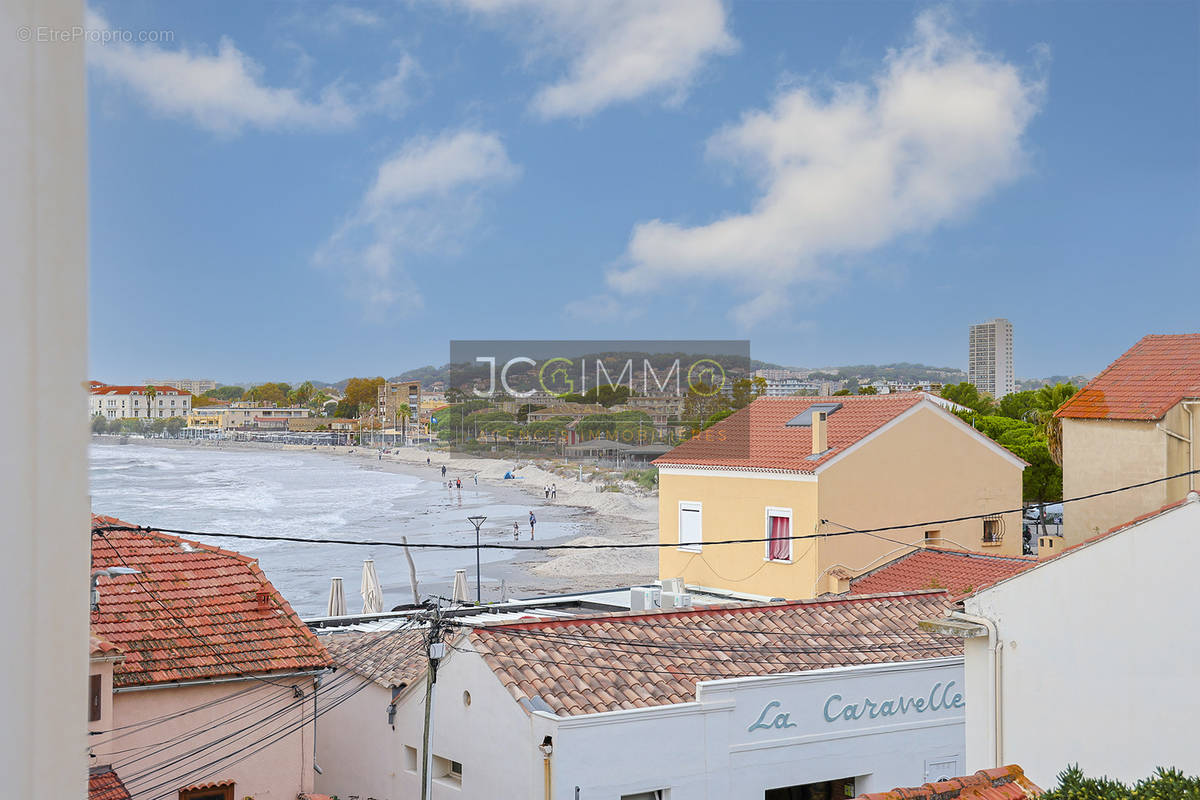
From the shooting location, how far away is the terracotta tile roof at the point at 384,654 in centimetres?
580

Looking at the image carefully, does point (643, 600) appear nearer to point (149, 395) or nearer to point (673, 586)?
point (673, 586)

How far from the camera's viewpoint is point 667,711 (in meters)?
4.70

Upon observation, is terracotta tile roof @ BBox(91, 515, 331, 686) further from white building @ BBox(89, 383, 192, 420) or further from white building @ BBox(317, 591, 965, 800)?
white building @ BBox(89, 383, 192, 420)

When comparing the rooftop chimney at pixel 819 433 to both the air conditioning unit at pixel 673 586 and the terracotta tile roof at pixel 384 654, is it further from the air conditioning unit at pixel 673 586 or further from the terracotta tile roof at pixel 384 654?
the terracotta tile roof at pixel 384 654

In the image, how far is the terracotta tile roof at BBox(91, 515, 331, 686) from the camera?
4.47 m

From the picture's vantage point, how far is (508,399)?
25406mm

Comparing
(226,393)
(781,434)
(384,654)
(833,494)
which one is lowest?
(384,654)

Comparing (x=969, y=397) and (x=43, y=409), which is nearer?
(x=43, y=409)

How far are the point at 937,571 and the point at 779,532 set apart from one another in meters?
1.52

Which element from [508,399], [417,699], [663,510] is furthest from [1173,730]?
[508,399]

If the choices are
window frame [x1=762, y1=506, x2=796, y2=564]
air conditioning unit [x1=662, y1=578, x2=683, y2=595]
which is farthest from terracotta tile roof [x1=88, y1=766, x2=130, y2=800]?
window frame [x1=762, y1=506, x2=796, y2=564]

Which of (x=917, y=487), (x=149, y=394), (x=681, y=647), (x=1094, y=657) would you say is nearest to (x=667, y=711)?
(x=681, y=647)

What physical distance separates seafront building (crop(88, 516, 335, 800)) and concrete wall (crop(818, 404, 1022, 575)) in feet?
16.0

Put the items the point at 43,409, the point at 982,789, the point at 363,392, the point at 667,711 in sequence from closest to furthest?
the point at 43,409
the point at 982,789
the point at 667,711
the point at 363,392
